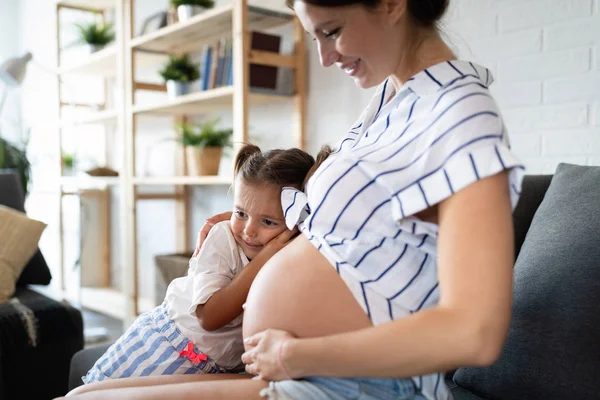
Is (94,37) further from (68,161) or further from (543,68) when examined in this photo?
(543,68)

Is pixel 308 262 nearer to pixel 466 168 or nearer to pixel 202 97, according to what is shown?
pixel 466 168

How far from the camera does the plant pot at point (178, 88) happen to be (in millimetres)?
3041

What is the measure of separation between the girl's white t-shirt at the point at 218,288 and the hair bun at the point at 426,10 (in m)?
0.60

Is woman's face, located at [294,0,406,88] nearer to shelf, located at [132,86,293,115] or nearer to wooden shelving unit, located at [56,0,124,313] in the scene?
shelf, located at [132,86,293,115]

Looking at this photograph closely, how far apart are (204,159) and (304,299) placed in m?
1.97

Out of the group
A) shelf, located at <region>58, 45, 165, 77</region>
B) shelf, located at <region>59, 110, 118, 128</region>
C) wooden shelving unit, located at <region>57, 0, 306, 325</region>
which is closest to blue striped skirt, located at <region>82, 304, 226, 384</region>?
wooden shelving unit, located at <region>57, 0, 306, 325</region>

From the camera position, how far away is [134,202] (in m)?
3.35

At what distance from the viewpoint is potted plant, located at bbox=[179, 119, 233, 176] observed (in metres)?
2.78

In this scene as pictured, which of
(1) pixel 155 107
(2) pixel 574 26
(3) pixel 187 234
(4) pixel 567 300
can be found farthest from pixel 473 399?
(3) pixel 187 234

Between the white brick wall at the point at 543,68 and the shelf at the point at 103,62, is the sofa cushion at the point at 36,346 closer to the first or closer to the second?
the white brick wall at the point at 543,68

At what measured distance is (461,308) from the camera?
0.72m

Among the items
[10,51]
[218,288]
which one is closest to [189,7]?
[218,288]

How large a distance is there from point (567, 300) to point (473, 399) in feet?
0.90

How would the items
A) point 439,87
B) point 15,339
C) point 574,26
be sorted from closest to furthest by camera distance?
point 439,87 < point 574,26 < point 15,339
